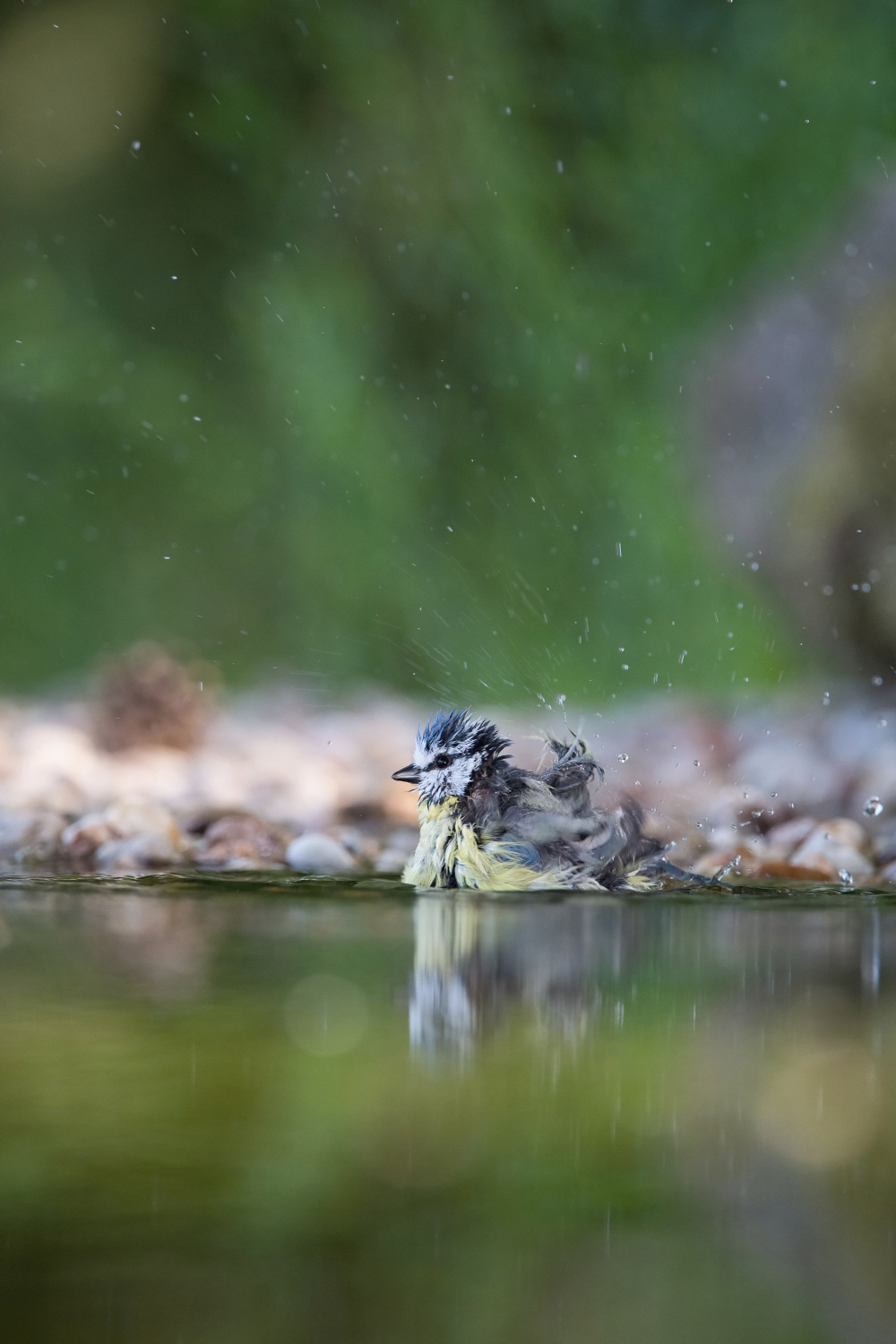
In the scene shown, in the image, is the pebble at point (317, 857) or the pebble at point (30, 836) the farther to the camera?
the pebble at point (30, 836)

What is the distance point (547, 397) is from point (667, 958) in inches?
115

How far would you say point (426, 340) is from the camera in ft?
13.8

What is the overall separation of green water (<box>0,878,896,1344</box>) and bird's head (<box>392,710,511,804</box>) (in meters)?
0.88

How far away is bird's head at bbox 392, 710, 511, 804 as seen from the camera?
2.29 m

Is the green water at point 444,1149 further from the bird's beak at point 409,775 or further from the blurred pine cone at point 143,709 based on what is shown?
the blurred pine cone at point 143,709

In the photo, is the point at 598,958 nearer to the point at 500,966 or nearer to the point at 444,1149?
the point at 500,966

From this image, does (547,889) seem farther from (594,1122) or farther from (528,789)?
(594,1122)

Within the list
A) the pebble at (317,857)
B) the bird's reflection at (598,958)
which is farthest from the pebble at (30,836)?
the bird's reflection at (598,958)

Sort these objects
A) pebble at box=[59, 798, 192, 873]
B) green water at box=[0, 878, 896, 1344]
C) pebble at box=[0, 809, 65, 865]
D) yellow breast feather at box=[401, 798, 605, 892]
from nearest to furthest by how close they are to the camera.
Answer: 1. green water at box=[0, 878, 896, 1344]
2. yellow breast feather at box=[401, 798, 605, 892]
3. pebble at box=[59, 798, 192, 873]
4. pebble at box=[0, 809, 65, 865]

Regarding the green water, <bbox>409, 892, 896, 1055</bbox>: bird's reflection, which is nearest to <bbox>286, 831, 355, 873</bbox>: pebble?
<bbox>409, 892, 896, 1055</bbox>: bird's reflection

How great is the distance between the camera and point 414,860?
2.18m

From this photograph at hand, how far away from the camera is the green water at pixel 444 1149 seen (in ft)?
1.79

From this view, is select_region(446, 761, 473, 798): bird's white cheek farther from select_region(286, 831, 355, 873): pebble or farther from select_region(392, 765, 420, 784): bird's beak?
select_region(286, 831, 355, 873): pebble

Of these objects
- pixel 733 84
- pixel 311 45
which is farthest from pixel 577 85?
pixel 311 45
